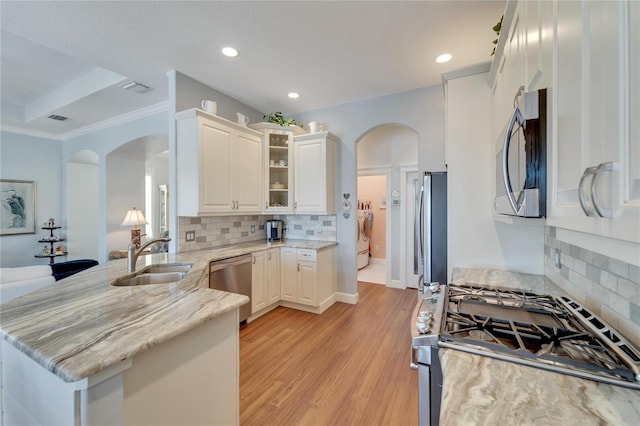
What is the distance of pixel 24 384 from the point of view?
3.16 feet

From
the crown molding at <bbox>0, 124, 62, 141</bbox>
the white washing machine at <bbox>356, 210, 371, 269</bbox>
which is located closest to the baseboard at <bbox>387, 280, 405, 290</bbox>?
the white washing machine at <bbox>356, 210, 371, 269</bbox>

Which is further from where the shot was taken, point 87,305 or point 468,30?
point 468,30

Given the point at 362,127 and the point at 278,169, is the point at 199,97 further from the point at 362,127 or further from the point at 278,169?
the point at 362,127

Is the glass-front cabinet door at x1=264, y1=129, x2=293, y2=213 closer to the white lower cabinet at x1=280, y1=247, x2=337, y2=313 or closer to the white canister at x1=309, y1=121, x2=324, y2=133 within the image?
the white canister at x1=309, y1=121, x2=324, y2=133

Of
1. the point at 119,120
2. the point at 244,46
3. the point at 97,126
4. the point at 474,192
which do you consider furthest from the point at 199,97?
the point at 474,192

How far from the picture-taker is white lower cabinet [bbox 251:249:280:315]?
10.1 feet

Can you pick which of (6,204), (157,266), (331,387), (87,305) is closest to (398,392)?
(331,387)

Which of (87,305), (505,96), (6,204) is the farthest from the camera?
(6,204)

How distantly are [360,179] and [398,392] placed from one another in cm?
481

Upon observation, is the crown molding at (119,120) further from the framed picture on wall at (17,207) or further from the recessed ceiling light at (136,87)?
the framed picture on wall at (17,207)

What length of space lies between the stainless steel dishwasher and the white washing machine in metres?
3.24

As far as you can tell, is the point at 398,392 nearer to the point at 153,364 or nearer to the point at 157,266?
the point at 153,364

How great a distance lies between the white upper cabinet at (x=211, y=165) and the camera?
2713 mm

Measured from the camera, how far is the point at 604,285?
99 cm
